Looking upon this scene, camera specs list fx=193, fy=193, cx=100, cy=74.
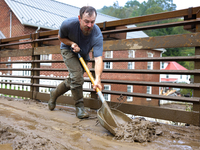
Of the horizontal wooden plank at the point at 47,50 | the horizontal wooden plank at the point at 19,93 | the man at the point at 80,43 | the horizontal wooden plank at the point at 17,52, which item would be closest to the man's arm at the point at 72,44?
the man at the point at 80,43

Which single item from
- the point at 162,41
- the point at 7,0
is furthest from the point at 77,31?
the point at 7,0

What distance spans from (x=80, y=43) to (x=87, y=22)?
51cm

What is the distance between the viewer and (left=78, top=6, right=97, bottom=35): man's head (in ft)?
9.34

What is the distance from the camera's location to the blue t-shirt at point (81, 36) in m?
3.17

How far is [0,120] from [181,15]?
3.32 m

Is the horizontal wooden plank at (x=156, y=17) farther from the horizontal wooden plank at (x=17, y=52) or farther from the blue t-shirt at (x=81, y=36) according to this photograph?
the horizontal wooden plank at (x=17, y=52)

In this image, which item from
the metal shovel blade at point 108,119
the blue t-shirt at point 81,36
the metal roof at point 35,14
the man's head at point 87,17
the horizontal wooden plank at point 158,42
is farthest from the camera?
the metal roof at point 35,14

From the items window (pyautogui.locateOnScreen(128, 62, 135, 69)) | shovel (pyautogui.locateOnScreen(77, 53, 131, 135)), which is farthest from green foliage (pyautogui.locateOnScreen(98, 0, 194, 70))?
shovel (pyautogui.locateOnScreen(77, 53, 131, 135))

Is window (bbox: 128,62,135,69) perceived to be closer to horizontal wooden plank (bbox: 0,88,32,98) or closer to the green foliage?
horizontal wooden plank (bbox: 0,88,32,98)

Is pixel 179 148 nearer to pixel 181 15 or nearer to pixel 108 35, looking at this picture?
pixel 181 15

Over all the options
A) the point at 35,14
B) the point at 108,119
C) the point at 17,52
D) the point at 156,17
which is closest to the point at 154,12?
the point at 35,14

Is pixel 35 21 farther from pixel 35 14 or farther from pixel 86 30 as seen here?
pixel 86 30

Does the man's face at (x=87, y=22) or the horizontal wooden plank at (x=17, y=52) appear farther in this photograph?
the horizontal wooden plank at (x=17, y=52)

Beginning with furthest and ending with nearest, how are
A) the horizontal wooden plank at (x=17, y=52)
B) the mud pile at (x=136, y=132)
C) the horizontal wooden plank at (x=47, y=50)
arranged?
the horizontal wooden plank at (x=17, y=52) < the horizontal wooden plank at (x=47, y=50) < the mud pile at (x=136, y=132)
